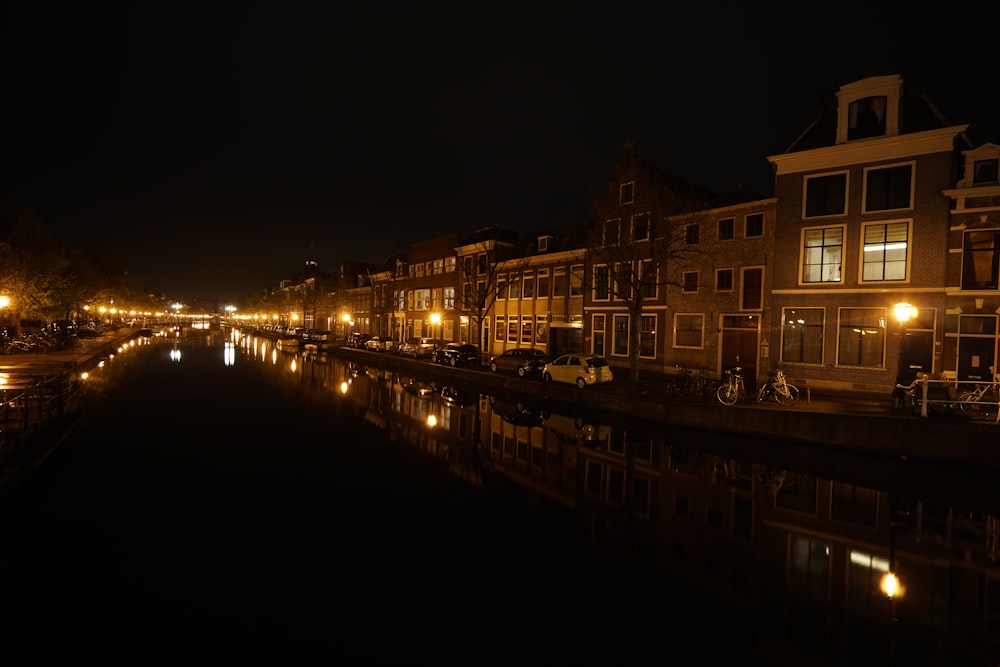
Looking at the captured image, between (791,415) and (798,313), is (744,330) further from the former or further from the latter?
(791,415)

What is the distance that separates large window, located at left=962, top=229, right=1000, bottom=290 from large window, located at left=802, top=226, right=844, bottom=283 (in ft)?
12.9

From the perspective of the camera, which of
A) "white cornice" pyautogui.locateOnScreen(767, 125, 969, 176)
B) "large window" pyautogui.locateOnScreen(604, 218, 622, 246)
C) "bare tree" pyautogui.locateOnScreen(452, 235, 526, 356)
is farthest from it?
"bare tree" pyautogui.locateOnScreen(452, 235, 526, 356)

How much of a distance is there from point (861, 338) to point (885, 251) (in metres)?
3.58

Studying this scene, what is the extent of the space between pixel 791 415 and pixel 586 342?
701 inches

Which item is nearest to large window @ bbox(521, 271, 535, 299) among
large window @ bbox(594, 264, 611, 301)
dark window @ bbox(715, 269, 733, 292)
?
large window @ bbox(594, 264, 611, 301)

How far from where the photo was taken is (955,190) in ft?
63.6

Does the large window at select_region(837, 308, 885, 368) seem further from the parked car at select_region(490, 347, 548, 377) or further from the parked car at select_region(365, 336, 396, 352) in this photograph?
the parked car at select_region(365, 336, 396, 352)

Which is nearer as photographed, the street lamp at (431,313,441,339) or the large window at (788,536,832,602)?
the large window at (788,536,832,602)

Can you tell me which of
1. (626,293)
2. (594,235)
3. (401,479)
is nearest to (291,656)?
(401,479)

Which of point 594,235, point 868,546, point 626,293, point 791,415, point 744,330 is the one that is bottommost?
point 868,546

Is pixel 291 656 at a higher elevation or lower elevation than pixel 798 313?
lower

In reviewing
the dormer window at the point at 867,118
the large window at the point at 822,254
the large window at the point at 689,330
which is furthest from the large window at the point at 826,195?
the large window at the point at 689,330

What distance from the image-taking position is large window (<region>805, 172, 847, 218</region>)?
22.3 meters

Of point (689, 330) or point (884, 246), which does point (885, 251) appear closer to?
point (884, 246)
